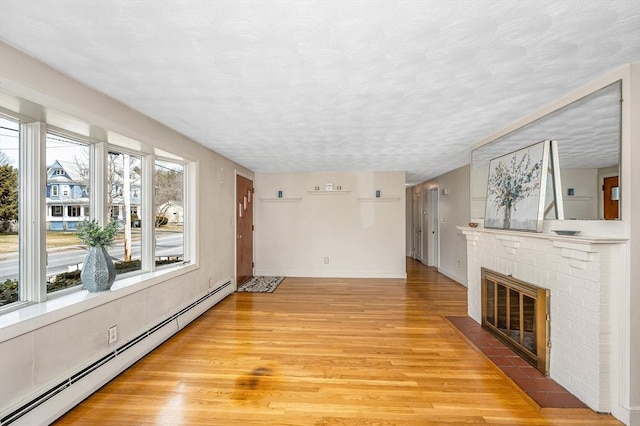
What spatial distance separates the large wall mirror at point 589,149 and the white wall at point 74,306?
3612 mm

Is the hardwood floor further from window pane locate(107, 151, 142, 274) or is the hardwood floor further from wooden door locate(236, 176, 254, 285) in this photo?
wooden door locate(236, 176, 254, 285)

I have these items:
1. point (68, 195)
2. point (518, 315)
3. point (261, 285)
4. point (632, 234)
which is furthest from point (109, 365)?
point (632, 234)

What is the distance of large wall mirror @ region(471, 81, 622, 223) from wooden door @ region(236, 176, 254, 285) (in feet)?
14.6

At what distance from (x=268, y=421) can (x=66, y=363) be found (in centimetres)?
143

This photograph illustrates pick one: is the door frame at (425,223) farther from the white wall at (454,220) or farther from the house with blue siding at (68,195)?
the house with blue siding at (68,195)

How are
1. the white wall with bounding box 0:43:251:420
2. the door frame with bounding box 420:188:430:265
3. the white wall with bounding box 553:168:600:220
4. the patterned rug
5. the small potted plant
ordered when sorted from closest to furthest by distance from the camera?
the white wall with bounding box 0:43:251:420
the white wall with bounding box 553:168:600:220
the small potted plant
the patterned rug
the door frame with bounding box 420:188:430:265

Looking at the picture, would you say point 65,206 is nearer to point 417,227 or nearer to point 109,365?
point 109,365

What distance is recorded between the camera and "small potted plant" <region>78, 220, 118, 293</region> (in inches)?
93.0

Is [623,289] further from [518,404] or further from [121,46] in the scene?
[121,46]

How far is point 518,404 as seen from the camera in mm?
2098

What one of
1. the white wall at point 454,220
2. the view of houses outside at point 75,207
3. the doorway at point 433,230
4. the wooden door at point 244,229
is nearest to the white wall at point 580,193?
the white wall at point 454,220

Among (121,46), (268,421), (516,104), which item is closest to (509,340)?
(516,104)

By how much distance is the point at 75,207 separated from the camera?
2.45 m

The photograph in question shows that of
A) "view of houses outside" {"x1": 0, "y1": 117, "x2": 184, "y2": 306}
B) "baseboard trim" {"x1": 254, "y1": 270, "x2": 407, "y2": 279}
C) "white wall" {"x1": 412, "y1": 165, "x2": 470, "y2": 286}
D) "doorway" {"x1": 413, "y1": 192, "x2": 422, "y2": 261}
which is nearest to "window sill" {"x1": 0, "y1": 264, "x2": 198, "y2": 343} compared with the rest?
"view of houses outside" {"x1": 0, "y1": 117, "x2": 184, "y2": 306}
